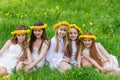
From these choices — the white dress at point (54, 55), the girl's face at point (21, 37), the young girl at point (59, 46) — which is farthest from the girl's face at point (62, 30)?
the girl's face at point (21, 37)

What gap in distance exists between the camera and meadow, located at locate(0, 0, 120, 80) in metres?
10.0

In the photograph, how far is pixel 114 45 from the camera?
951 centimetres

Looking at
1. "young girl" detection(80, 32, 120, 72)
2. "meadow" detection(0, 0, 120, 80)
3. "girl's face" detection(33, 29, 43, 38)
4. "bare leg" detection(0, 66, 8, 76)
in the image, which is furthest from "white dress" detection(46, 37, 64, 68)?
"meadow" detection(0, 0, 120, 80)

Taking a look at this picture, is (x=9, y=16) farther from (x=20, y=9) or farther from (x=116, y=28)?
(x=116, y=28)

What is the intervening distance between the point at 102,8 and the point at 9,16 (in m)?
2.33

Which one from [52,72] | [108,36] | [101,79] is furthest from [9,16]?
[101,79]

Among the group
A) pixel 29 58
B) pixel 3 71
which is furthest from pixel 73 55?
pixel 3 71

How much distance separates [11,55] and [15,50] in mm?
114

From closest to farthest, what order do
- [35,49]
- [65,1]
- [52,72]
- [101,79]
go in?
[101,79]
[52,72]
[35,49]
[65,1]

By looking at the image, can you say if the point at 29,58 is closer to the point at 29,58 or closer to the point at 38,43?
the point at 29,58

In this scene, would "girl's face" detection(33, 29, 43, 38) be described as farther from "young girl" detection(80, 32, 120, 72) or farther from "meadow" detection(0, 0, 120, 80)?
"meadow" detection(0, 0, 120, 80)

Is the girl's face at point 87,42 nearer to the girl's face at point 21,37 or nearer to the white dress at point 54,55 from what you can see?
the white dress at point 54,55

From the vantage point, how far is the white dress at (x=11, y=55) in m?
8.24

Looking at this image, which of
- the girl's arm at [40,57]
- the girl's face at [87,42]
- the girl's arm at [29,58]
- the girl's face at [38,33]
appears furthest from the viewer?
the girl's face at [87,42]
